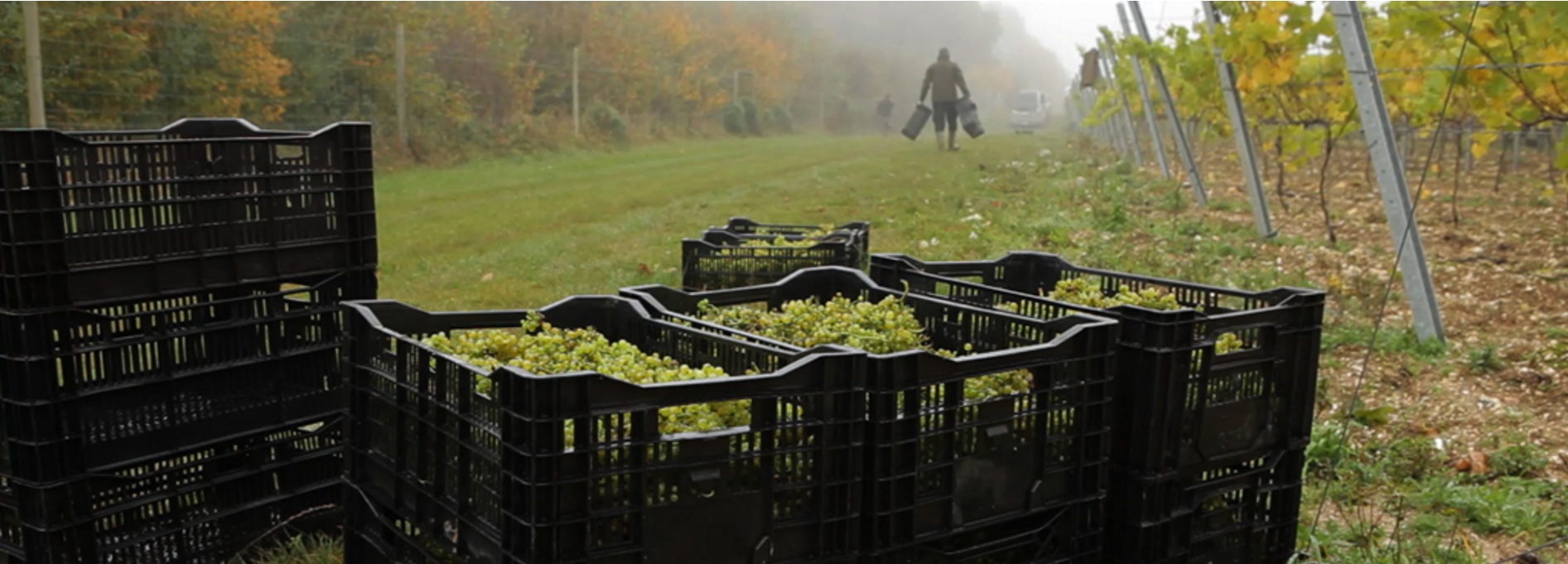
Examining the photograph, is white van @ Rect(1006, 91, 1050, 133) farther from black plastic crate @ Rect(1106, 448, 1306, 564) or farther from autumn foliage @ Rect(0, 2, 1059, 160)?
black plastic crate @ Rect(1106, 448, 1306, 564)

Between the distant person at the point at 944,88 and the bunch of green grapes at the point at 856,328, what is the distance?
940 inches

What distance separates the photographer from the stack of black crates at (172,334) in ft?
11.7

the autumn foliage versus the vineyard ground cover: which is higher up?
the autumn foliage

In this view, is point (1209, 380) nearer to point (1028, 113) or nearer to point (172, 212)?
point (172, 212)

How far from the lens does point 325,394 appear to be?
A: 4320mm

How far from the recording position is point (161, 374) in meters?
3.87

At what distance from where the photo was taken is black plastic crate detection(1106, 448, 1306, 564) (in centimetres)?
360

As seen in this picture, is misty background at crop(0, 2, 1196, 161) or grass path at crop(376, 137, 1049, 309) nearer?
grass path at crop(376, 137, 1049, 309)

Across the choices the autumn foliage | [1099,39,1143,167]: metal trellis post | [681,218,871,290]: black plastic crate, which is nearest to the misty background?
the autumn foliage

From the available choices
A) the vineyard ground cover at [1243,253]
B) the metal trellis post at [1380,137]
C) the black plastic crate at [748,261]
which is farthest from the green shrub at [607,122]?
the black plastic crate at [748,261]

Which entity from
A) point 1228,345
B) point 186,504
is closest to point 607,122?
point 186,504

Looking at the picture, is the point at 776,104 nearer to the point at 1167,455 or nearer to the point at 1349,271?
the point at 1349,271

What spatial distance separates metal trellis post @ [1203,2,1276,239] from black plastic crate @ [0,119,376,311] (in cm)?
1122

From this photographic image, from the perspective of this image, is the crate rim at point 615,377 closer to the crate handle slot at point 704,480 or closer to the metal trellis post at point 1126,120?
the crate handle slot at point 704,480
